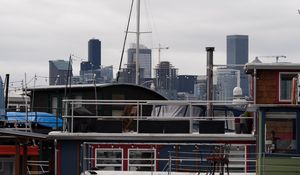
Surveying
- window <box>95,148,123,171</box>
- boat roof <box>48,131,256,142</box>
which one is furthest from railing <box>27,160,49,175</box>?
boat roof <box>48,131,256,142</box>

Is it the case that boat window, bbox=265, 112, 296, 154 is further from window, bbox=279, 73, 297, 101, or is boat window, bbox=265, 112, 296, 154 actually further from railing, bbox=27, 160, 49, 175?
railing, bbox=27, 160, 49, 175

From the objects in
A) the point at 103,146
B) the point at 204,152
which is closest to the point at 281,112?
the point at 204,152

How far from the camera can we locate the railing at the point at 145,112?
2542 cm

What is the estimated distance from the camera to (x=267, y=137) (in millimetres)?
22734

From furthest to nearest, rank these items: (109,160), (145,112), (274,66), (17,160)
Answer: (145,112) < (109,160) < (274,66) < (17,160)

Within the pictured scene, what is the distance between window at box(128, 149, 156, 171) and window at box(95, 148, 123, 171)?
36 centimetres

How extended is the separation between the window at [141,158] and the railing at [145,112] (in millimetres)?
751

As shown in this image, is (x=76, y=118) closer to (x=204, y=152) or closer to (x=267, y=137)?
(x=204, y=152)

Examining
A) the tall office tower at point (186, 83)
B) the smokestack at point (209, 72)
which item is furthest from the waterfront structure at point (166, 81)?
the smokestack at point (209, 72)

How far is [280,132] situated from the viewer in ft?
74.7

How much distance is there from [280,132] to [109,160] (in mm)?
6392

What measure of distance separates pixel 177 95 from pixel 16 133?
5553cm

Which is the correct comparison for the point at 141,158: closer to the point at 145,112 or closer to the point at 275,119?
the point at 145,112

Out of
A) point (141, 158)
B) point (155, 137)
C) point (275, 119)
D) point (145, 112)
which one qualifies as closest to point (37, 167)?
point (141, 158)
